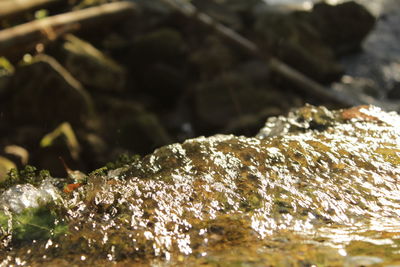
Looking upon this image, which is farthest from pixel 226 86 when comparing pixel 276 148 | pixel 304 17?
pixel 276 148

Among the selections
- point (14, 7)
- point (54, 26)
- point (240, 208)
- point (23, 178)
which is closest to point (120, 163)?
point (23, 178)

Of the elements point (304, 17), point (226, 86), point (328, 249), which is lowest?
point (328, 249)

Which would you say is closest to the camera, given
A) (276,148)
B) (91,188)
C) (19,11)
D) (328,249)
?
(328,249)

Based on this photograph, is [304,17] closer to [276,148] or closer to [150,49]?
[150,49]

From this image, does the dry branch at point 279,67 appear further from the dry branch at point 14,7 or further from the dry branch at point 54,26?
the dry branch at point 14,7

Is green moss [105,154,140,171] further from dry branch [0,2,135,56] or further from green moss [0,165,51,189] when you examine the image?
dry branch [0,2,135,56]

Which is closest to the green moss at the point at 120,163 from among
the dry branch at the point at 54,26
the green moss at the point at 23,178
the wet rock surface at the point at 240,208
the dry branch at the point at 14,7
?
the wet rock surface at the point at 240,208
